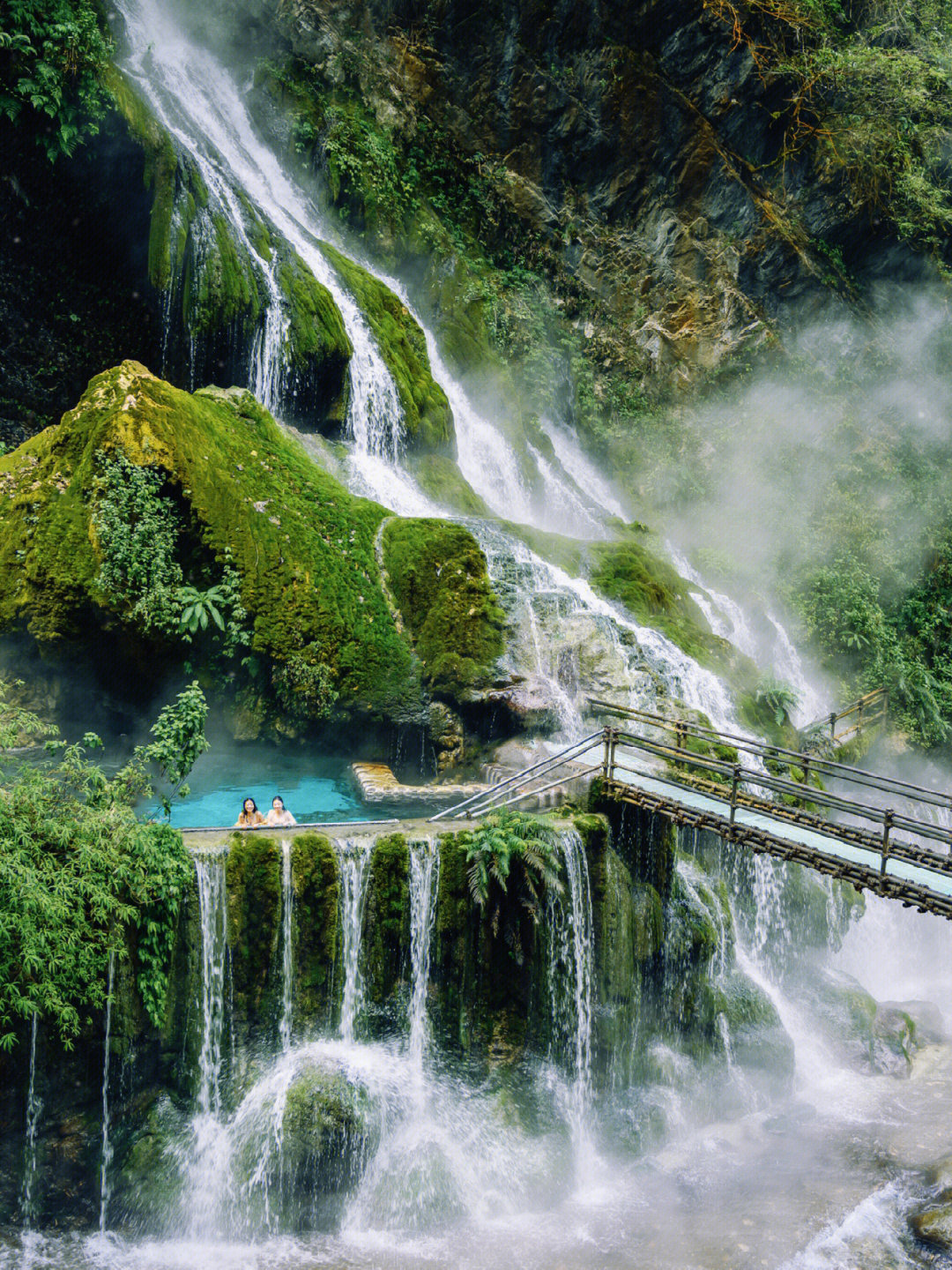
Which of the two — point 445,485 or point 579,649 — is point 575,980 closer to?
point 579,649

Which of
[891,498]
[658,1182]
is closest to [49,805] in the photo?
[658,1182]

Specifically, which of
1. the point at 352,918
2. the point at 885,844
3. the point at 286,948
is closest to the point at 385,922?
the point at 352,918

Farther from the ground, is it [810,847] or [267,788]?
[810,847]

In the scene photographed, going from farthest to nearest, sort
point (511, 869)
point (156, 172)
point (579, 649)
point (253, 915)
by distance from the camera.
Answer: point (156, 172) < point (579, 649) < point (511, 869) < point (253, 915)

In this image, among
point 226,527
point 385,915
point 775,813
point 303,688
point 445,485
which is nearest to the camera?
point 385,915

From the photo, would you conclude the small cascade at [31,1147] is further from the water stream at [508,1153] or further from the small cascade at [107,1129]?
the small cascade at [107,1129]

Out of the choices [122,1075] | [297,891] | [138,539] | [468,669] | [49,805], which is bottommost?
[122,1075]

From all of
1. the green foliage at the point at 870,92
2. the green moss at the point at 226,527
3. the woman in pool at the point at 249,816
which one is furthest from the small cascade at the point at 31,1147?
the green foliage at the point at 870,92

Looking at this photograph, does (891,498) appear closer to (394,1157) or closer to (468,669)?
(468,669)
